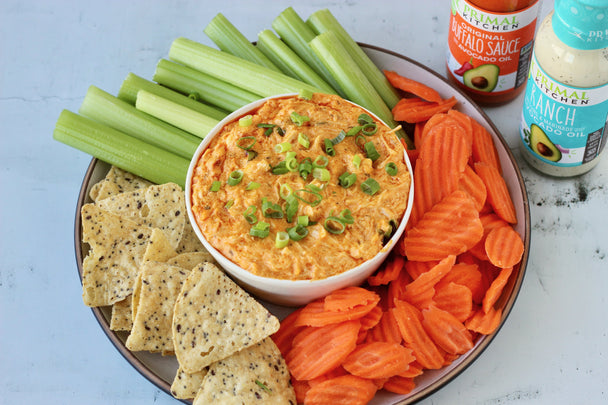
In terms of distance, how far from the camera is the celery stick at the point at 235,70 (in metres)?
3.85

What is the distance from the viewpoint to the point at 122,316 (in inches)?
133

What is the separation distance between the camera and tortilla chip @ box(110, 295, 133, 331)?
3.36 metres

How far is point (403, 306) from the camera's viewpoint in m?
3.29

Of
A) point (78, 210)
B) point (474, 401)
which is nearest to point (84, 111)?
point (78, 210)

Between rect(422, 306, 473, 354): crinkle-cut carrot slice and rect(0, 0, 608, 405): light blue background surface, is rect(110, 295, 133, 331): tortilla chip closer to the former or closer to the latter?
rect(0, 0, 608, 405): light blue background surface

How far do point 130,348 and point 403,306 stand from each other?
1089mm

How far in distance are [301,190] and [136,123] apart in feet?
3.50

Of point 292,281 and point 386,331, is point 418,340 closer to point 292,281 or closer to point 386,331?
point 386,331

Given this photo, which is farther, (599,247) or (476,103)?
(476,103)

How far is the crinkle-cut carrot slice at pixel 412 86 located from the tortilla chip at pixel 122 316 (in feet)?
5.29

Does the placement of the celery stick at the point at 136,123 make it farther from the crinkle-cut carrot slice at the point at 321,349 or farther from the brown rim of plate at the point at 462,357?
the crinkle-cut carrot slice at the point at 321,349

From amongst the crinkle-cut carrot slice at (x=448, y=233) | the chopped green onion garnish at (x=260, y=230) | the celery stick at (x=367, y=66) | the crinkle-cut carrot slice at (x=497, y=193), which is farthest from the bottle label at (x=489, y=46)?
the chopped green onion garnish at (x=260, y=230)

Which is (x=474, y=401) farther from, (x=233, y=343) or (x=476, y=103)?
(x=476, y=103)

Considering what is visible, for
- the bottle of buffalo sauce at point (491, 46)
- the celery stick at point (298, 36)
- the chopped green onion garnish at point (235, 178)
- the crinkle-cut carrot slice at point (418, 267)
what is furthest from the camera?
the celery stick at point (298, 36)
